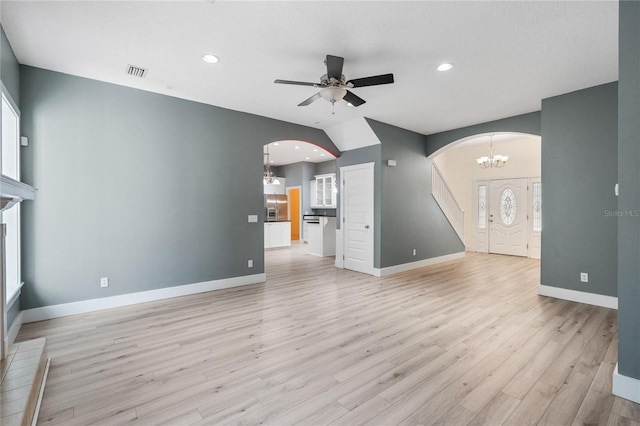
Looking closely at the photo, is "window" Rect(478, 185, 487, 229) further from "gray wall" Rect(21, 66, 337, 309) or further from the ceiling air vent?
the ceiling air vent

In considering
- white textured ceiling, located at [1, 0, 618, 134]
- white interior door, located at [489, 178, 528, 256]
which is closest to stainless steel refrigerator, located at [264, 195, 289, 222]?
white textured ceiling, located at [1, 0, 618, 134]

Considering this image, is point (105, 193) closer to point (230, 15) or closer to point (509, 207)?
point (230, 15)

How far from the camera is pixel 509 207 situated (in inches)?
320

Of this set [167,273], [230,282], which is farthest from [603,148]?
[167,273]

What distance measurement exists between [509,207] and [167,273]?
8555 mm

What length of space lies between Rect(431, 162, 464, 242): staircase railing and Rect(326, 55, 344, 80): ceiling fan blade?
Answer: 475 centimetres

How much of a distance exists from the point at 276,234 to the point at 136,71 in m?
6.57

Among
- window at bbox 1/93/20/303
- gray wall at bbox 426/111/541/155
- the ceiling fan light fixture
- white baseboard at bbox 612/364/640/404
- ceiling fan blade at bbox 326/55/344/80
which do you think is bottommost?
white baseboard at bbox 612/364/640/404

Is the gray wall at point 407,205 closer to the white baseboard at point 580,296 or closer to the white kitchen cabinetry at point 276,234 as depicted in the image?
the white baseboard at point 580,296

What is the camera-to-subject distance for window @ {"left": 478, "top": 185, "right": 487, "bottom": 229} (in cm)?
862

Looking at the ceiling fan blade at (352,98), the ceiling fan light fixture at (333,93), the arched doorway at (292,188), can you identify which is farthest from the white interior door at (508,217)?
the ceiling fan light fixture at (333,93)

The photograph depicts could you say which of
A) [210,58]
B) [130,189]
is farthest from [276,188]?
[210,58]

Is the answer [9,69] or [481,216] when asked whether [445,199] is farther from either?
[9,69]

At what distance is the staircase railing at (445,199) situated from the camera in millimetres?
7094
